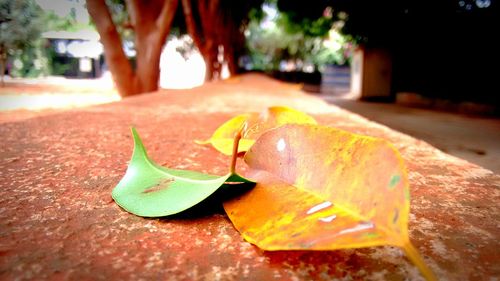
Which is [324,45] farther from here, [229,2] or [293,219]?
[293,219]

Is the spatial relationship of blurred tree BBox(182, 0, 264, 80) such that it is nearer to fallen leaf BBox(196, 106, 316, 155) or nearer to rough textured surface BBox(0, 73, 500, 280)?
fallen leaf BBox(196, 106, 316, 155)

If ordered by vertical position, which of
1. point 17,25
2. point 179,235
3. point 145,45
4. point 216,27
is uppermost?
point 216,27

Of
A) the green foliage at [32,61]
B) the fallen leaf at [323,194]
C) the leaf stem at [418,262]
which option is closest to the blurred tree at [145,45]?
the green foliage at [32,61]

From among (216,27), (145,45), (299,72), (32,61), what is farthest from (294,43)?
(32,61)

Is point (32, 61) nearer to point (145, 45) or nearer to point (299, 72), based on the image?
point (145, 45)

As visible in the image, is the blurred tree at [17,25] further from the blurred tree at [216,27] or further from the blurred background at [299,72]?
the blurred tree at [216,27]

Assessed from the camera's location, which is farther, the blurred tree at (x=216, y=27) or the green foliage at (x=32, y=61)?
the blurred tree at (x=216, y=27)

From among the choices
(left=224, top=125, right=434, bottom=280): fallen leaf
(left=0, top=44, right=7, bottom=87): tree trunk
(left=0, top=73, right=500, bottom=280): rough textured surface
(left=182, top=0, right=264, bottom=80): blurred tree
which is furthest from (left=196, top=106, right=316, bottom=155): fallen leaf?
(left=182, top=0, right=264, bottom=80): blurred tree

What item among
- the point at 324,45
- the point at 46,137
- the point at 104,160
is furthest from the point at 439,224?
the point at 324,45
